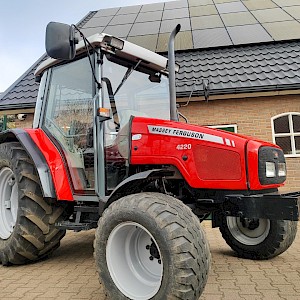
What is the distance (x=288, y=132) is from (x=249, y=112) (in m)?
0.94

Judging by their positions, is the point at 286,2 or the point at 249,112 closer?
the point at 249,112

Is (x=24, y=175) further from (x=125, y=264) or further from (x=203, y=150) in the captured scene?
(x=203, y=150)

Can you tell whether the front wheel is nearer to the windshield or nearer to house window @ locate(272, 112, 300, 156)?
the windshield

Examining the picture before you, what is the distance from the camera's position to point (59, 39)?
273cm

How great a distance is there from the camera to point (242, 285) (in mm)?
3072

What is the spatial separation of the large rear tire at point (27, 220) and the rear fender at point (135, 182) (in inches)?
38.6

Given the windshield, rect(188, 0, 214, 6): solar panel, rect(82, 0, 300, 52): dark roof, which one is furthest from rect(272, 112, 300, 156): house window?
rect(188, 0, 214, 6): solar panel

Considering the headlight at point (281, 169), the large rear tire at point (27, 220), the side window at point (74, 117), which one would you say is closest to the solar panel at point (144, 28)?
the side window at point (74, 117)

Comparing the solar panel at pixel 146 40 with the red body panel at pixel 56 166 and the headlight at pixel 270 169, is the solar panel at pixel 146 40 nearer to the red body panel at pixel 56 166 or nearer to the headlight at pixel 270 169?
the red body panel at pixel 56 166

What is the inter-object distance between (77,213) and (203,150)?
4.98ft

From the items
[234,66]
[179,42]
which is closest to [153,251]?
[234,66]

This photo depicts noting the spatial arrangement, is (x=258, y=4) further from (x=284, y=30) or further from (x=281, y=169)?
(x=281, y=169)

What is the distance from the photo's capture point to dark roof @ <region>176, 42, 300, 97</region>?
721 centimetres

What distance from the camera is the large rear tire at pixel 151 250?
2.22 meters
